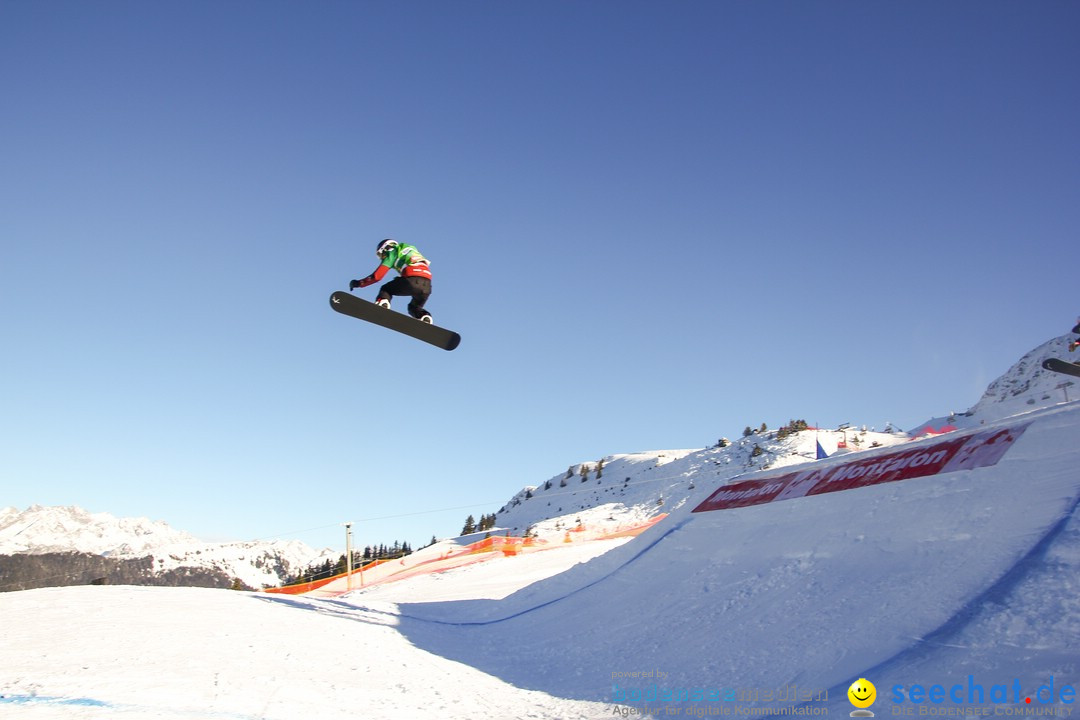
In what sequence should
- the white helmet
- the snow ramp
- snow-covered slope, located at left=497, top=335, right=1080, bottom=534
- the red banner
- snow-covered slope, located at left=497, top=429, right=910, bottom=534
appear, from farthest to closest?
snow-covered slope, located at left=497, top=429, right=910, bottom=534
snow-covered slope, located at left=497, top=335, right=1080, bottom=534
the red banner
the white helmet
the snow ramp

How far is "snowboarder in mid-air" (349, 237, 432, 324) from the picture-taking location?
946cm

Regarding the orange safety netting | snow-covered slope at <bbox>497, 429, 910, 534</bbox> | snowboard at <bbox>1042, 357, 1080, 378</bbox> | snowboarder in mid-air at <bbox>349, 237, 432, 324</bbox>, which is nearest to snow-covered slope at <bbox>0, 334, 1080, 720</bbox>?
snowboarder in mid-air at <bbox>349, 237, 432, 324</bbox>

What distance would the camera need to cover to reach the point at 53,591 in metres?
13.6

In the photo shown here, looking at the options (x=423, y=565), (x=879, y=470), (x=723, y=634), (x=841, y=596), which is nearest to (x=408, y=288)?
(x=723, y=634)

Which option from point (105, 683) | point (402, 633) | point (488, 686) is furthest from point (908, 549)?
point (105, 683)

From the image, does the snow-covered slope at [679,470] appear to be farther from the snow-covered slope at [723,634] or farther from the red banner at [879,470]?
the snow-covered slope at [723,634]

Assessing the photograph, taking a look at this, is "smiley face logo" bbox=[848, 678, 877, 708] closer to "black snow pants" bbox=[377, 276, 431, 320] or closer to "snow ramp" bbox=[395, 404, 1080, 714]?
"snow ramp" bbox=[395, 404, 1080, 714]

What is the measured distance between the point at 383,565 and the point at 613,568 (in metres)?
14.8

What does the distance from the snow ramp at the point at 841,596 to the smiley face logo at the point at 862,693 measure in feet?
0.32

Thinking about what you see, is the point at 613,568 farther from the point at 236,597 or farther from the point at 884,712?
the point at 884,712

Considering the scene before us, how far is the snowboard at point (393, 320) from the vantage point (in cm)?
959

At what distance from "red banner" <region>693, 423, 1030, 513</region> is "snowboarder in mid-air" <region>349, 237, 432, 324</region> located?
29.9 feet

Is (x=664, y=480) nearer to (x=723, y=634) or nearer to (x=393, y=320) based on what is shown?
(x=723, y=634)

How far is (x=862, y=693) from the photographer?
6.56m
